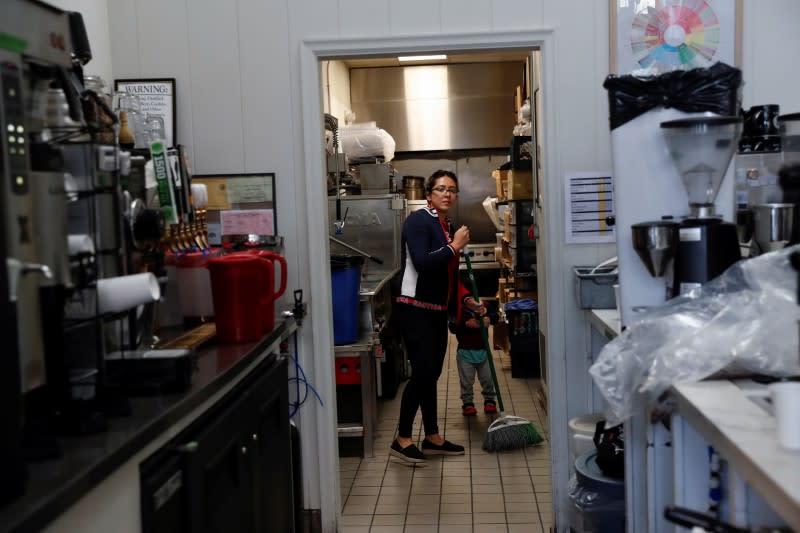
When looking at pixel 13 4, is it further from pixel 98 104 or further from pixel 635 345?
pixel 635 345

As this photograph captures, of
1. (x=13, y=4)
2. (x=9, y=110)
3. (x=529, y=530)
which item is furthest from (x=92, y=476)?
(x=529, y=530)

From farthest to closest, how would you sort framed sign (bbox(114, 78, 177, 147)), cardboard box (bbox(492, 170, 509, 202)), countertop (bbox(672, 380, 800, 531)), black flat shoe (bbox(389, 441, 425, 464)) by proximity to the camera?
cardboard box (bbox(492, 170, 509, 202)) → black flat shoe (bbox(389, 441, 425, 464)) → framed sign (bbox(114, 78, 177, 147)) → countertop (bbox(672, 380, 800, 531))

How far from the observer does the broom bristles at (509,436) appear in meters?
4.97

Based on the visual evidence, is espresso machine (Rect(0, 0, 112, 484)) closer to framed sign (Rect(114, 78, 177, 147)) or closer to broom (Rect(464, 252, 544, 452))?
framed sign (Rect(114, 78, 177, 147))

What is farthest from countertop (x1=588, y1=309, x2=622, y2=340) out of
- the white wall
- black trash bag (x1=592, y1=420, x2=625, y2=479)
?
the white wall

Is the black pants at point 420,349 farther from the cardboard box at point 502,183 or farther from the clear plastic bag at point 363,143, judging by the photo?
the clear plastic bag at point 363,143

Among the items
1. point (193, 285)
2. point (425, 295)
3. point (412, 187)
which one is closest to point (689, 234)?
point (193, 285)

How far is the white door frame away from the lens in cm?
352

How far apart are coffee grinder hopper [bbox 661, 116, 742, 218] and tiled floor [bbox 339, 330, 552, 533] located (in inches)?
78.0

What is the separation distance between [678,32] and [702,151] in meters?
1.31

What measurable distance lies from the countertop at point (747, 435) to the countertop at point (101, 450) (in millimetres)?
1150

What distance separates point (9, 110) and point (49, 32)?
292 millimetres

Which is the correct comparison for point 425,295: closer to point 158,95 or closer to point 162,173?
point 158,95

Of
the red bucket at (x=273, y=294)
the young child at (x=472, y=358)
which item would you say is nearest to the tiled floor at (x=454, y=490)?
the young child at (x=472, y=358)
